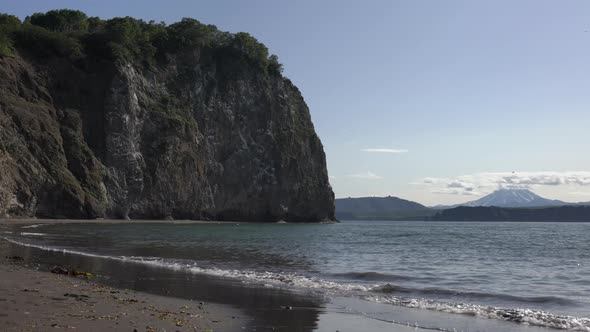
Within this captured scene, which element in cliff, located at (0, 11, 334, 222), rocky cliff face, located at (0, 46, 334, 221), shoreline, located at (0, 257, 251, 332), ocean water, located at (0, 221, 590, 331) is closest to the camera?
shoreline, located at (0, 257, 251, 332)

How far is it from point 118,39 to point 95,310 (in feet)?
276

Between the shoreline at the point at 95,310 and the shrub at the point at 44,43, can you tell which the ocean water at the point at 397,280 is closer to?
the shoreline at the point at 95,310

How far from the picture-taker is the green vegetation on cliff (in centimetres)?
7869

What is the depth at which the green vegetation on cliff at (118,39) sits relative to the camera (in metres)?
78.7

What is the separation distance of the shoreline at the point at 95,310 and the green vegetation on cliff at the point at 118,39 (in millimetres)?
69416

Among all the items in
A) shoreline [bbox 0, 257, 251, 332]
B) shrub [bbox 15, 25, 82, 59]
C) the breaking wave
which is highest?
shrub [bbox 15, 25, 82, 59]

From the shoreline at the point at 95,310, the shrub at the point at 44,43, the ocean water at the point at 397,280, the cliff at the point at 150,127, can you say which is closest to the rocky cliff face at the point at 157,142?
the cliff at the point at 150,127

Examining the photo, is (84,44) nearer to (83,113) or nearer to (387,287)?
(83,113)

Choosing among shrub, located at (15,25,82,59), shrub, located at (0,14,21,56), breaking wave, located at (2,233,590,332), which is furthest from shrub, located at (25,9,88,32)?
breaking wave, located at (2,233,590,332)

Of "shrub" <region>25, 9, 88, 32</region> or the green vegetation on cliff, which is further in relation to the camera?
"shrub" <region>25, 9, 88, 32</region>

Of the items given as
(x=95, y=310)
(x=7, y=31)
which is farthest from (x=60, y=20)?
(x=95, y=310)

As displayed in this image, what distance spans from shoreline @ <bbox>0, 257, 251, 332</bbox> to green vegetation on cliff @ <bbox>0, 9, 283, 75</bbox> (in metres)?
69.4

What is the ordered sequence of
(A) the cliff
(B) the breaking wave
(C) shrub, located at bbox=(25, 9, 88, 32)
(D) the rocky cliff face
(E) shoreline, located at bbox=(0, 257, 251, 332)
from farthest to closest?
(C) shrub, located at bbox=(25, 9, 88, 32) < (A) the cliff < (D) the rocky cliff face < (B) the breaking wave < (E) shoreline, located at bbox=(0, 257, 251, 332)

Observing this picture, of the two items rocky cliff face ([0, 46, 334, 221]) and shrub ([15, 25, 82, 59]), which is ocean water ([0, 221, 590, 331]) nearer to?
rocky cliff face ([0, 46, 334, 221])
